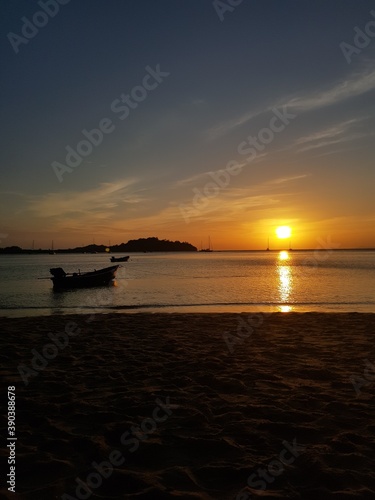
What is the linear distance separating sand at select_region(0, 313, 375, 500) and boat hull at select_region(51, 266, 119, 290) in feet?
72.1

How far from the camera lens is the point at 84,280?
3422 cm

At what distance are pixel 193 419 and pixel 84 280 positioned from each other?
3021 centimetres

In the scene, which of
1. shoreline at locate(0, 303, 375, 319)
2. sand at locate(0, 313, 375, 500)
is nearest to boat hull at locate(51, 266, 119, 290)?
shoreline at locate(0, 303, 375, 319)

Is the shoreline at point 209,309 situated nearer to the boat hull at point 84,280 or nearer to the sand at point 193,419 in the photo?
the sand at point 193,419

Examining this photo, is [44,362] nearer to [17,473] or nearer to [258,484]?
[17,473]

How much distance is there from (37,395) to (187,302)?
18361 mm

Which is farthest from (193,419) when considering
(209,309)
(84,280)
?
(84,280)

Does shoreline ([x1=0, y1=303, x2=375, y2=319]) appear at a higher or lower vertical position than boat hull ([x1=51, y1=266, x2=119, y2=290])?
lower

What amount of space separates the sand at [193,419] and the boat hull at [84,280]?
2198 centimetres

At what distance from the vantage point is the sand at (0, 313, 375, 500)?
13.2 ft

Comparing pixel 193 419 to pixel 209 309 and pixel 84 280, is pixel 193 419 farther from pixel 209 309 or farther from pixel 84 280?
pixel 84 280

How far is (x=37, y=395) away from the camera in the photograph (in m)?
6.50

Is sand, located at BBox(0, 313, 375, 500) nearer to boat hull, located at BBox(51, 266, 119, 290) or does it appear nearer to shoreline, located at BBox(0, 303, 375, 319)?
shoreline, located at BBox(0, 303, 375, 319)

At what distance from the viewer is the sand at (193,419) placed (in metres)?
4.03
